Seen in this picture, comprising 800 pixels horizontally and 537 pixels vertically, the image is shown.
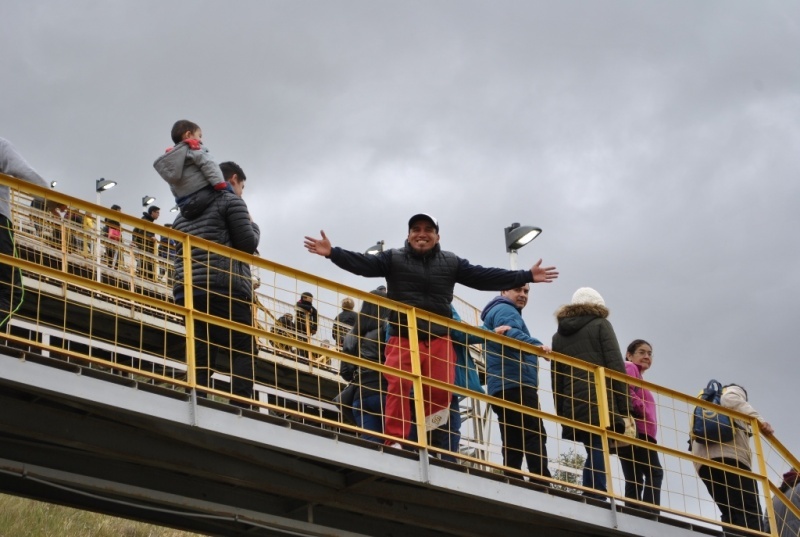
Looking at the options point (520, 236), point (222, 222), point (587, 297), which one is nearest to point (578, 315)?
point (587, 297)

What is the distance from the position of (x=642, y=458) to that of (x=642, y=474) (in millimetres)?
135

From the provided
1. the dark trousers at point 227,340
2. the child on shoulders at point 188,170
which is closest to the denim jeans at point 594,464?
the dark trousers at point 227,340

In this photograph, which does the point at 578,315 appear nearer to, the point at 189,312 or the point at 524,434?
the point at 524,434

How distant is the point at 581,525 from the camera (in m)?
10.3

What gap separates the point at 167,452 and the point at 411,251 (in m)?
2.57

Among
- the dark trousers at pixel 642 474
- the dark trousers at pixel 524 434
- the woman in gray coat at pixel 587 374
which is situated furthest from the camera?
the dark trousers at pixel 642 474

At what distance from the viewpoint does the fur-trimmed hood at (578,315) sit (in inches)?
432

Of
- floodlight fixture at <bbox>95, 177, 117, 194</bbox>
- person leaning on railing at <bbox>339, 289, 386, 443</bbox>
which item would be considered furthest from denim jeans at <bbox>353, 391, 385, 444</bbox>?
floodlight fixture at <bbox>95, 177, 117, 194</bbox>

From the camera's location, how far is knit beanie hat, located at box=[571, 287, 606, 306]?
11.0m

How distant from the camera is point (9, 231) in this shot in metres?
8.52

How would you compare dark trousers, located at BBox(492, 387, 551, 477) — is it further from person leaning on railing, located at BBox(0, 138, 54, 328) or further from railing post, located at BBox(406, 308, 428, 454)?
person leaning on railing, located at BBox(0, 138, 54, 328)

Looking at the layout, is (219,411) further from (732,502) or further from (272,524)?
(732,502)

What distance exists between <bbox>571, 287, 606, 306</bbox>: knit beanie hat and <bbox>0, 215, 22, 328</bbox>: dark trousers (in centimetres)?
467

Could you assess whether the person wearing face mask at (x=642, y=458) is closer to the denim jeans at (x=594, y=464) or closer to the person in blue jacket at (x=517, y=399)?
the denim jeans at (x=594, y=464)
